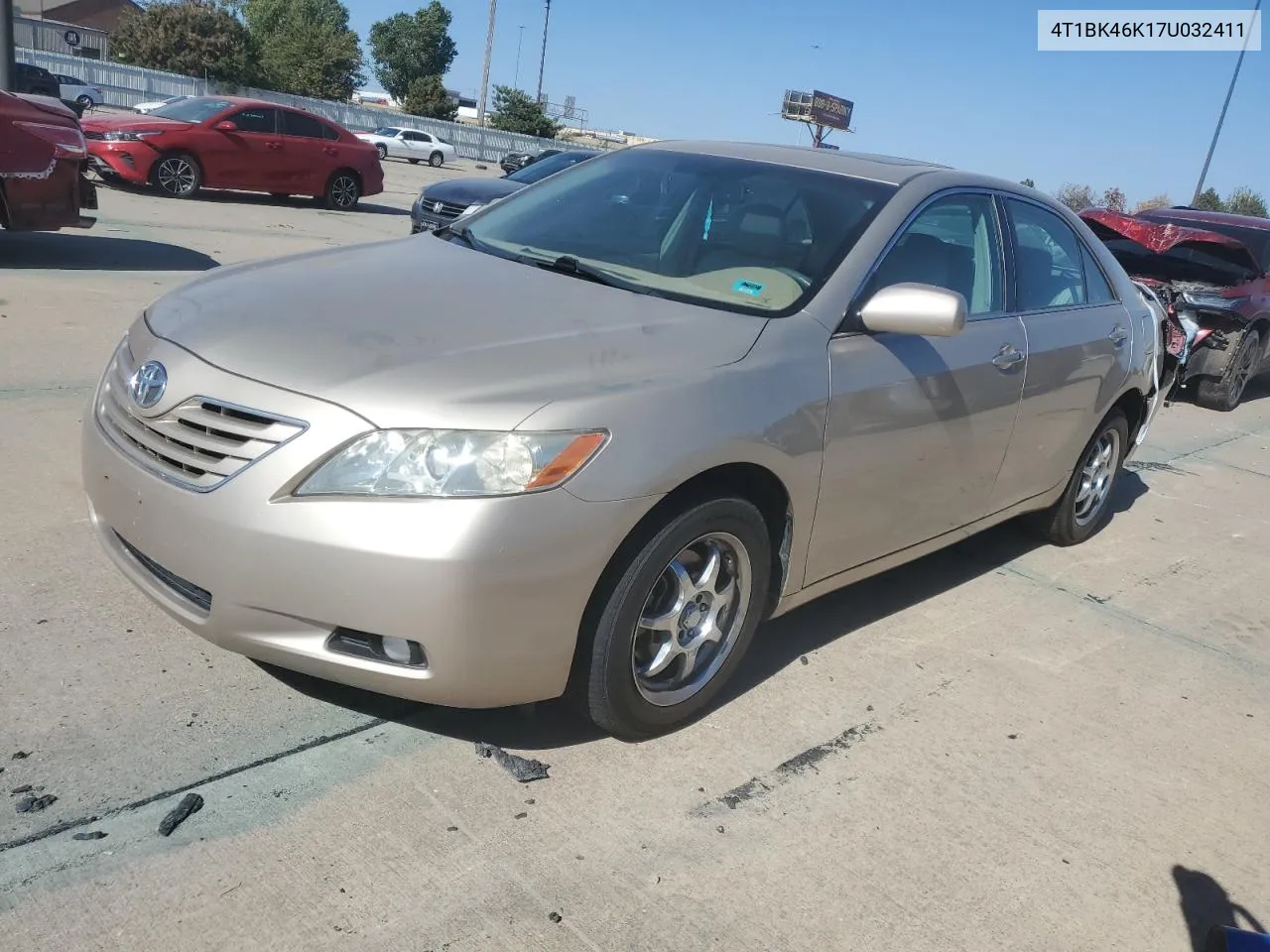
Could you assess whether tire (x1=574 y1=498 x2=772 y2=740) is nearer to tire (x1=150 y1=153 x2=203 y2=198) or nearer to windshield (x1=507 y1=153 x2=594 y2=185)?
windshield (x1=507 y1=153 x2=594 y2=185)

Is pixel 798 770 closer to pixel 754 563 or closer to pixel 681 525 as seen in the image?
pixel 754 563

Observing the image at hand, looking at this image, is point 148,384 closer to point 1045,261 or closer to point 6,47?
point 1045,261

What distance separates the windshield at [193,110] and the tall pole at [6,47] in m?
1.82

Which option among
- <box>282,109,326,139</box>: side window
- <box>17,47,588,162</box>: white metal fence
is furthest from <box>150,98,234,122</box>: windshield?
<box>17,47,588,162</box>: white metal fence

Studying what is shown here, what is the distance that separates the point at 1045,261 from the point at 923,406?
4.59ft

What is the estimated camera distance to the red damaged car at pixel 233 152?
1445 cm

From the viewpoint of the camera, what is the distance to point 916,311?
3.38 m

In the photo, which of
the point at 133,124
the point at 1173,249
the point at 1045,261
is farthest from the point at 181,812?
the point at 133,124

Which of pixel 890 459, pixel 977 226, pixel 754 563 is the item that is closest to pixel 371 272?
pixel 754 563

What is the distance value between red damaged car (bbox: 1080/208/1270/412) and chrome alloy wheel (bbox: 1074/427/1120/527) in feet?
16.0

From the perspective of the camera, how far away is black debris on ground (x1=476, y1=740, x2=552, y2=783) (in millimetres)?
2975

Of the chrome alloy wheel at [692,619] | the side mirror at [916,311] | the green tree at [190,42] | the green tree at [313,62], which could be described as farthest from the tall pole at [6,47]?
the green tree at [313,62]

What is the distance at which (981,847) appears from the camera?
298cm

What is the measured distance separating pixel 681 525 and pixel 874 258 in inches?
50.3
